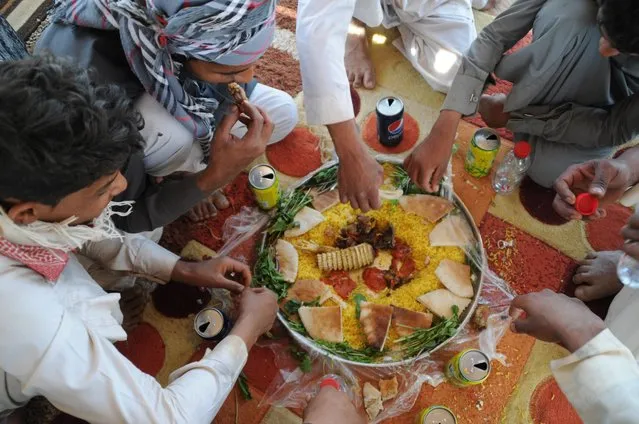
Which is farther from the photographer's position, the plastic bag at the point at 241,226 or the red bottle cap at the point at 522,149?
the plastic bag at the point at 241,226

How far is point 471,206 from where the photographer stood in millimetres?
1828

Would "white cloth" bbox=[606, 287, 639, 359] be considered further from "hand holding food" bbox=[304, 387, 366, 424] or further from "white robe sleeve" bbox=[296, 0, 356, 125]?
"white robe sleeve" bbox=[296, 0, 356, 125]

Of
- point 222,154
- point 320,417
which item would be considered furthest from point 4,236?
point 320,417

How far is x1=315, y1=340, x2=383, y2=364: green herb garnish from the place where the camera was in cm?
149

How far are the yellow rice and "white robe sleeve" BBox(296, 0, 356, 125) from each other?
38cm

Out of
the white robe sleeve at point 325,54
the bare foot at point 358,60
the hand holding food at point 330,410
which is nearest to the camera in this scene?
the hand holding food at point 330,410

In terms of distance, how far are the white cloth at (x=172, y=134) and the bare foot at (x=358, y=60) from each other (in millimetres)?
346

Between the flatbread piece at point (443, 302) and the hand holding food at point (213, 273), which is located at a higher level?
the hand holding food at point (213, 273)

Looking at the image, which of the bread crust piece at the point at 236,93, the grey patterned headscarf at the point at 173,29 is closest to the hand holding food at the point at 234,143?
the bread crust piece at the point at 236,93

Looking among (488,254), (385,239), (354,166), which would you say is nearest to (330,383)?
(385,239)

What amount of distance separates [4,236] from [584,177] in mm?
1411

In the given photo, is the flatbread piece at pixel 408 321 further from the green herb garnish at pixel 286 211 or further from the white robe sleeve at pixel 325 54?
the white robe sleeve at pixel 325 54

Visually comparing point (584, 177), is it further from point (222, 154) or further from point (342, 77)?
point (222, 154)

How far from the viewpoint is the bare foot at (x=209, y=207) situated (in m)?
1.81
